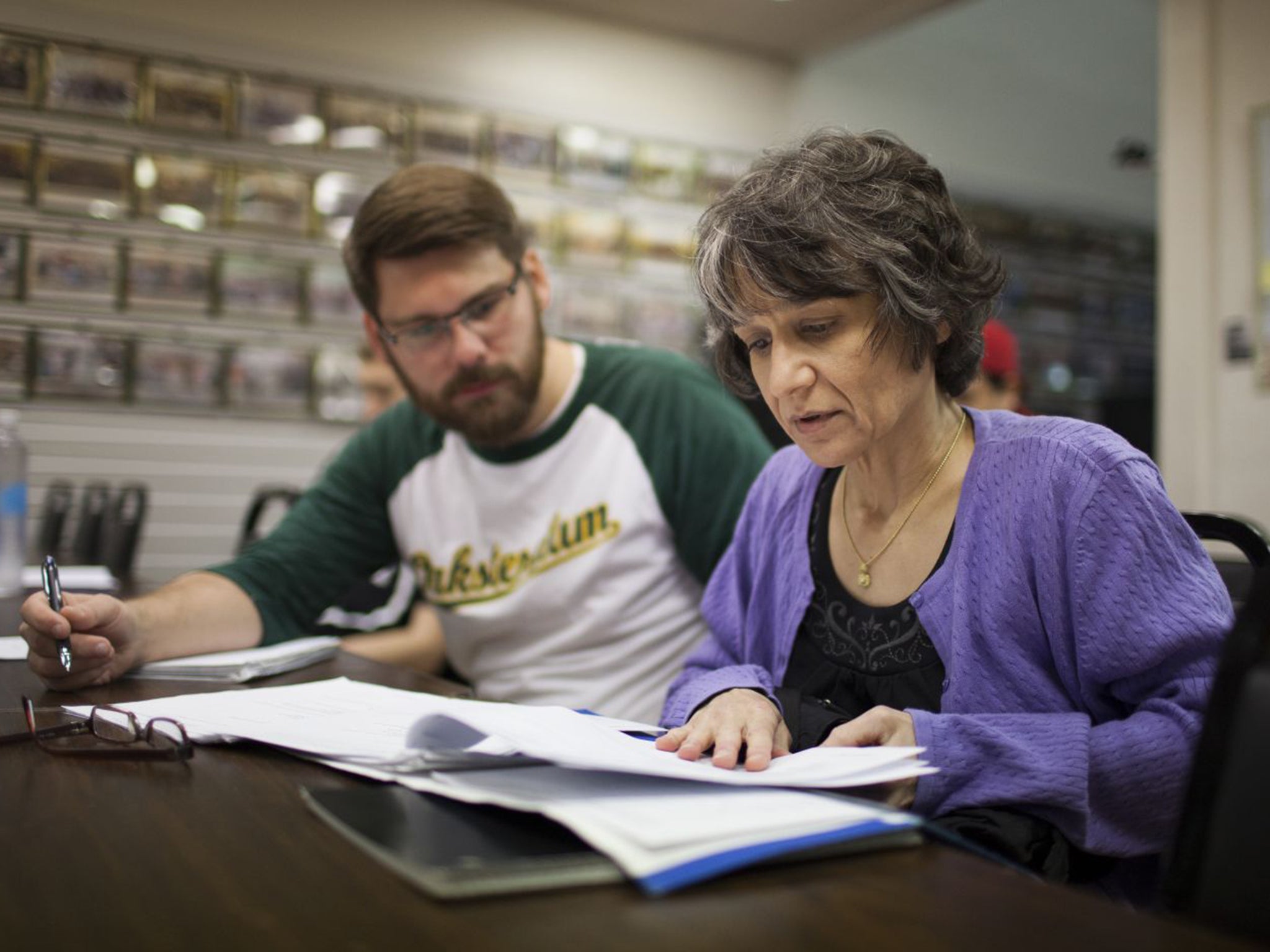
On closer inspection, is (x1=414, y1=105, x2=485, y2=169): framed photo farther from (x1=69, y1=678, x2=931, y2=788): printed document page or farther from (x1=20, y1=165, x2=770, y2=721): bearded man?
(x1=69, y1=678, x2=931, y2=788): printed document page

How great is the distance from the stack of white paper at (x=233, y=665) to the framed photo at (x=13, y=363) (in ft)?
10.7

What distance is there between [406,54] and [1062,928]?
493 centimetres

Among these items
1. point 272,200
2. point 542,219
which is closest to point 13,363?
point 272,200

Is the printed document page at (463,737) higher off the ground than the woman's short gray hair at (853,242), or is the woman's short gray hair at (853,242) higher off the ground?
the woman's short gray hair at (853,242)

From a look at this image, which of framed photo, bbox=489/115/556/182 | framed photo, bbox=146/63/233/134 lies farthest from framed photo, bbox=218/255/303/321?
framed photo, bbox=489/115/556/182

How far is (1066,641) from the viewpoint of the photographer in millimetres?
1056

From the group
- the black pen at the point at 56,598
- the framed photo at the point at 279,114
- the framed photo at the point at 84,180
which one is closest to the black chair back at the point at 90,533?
the framed photo at the point at 84,180

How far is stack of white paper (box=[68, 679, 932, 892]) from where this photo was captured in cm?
64

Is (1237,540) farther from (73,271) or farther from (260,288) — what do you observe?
(73,271)

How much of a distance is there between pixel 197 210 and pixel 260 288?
0.38 metres

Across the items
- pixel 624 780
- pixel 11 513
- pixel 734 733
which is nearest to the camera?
pixel 624 780

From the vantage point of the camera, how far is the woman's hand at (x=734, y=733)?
859 millimetres

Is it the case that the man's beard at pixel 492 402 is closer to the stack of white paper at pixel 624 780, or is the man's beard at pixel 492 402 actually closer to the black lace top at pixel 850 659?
the black lace top at pixel 850 659

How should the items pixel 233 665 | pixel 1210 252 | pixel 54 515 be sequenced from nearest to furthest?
pixel 233 665 → pixel 1210 252 → pixel 54 515
